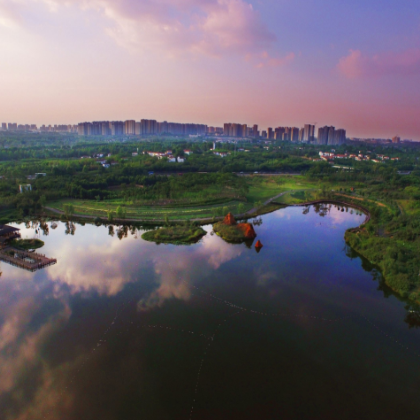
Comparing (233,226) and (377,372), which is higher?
(233,226)

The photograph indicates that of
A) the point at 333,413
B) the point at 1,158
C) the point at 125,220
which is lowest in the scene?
the point at 333,413

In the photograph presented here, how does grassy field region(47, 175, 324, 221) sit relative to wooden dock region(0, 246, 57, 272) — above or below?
above

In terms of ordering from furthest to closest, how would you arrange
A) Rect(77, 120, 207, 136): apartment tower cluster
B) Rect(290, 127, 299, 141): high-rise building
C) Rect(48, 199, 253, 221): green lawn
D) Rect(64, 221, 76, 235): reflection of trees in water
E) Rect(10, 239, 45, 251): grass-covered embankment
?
Rect(290, 127, 299, 141): high-rise building → Rect(77, 120, 207, 136): apartment tower cluster → Rect(48, 199, 253, 221): green lawn → Rect(64, 221, 76, 235): reflection of trees in water → Rect(10, 239, 45, 251): grass-covered embankment

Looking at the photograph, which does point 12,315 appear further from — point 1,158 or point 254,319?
point 1,158

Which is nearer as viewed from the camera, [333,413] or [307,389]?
[333,413]

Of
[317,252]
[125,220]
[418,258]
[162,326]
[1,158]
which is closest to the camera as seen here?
[162,326]

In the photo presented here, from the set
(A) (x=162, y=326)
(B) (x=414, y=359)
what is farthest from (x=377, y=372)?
(A) (x=162, y=326)

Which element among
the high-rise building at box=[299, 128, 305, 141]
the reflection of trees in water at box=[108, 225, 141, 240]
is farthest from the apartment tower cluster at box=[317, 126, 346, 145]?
the reflection of trees in water at box=[108, 225, 141, 240]

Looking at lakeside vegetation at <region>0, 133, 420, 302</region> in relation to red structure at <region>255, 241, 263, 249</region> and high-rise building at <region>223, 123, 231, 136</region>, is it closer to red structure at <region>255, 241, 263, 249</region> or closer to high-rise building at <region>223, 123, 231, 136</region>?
red structure at <region>255, 241, 263, 249</region>
